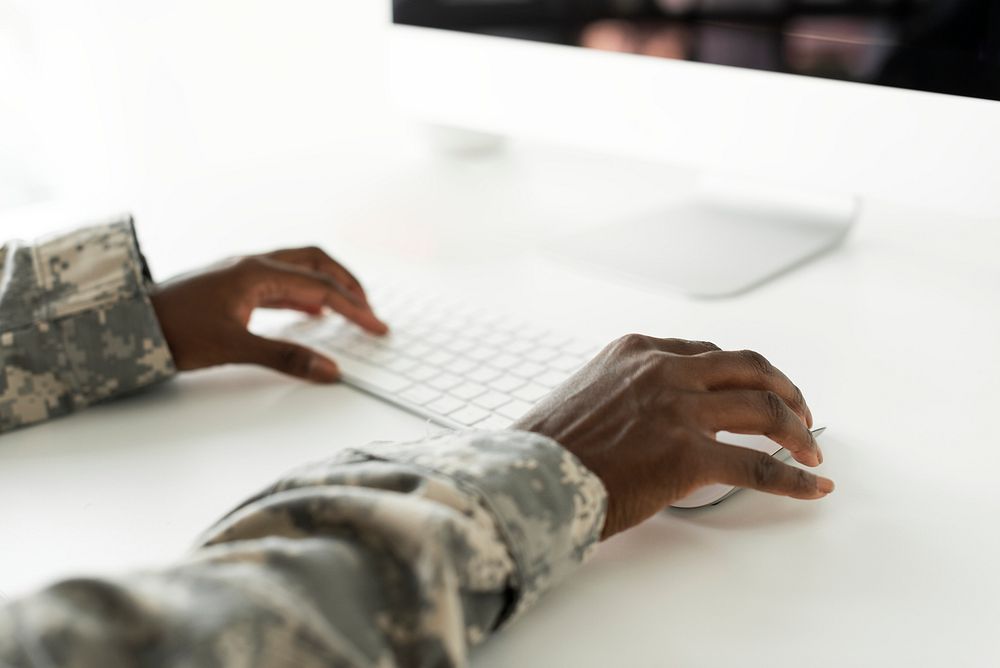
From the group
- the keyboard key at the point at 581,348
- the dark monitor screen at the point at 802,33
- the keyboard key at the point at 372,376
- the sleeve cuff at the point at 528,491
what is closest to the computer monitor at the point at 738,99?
the dark monitor screen at the point at 802,33

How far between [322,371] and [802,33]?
43cm

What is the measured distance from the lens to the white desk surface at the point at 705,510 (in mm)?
432

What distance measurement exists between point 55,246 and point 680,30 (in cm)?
51

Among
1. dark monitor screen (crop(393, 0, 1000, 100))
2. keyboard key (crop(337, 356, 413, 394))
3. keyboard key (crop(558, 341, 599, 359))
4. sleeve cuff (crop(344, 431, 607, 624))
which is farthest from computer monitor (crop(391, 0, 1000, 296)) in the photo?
sleeve cuff (crop(344, 431, 607, 624))

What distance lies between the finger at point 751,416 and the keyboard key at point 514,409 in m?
0.12

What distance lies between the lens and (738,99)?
2.52 feet

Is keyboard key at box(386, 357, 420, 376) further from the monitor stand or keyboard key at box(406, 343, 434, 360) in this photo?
the monitor stand

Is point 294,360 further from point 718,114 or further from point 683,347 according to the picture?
point 718,114

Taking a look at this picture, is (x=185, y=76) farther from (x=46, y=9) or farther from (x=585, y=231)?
(x=585, y=231)

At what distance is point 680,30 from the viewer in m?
0.79

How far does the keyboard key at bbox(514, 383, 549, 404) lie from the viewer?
1.98ft

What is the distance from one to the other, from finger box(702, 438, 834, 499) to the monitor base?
306 millimetres

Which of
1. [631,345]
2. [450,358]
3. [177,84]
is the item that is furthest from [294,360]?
[177,84]

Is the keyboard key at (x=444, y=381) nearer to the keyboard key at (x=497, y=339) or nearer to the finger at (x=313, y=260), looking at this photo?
the keyboard key at (x=497, y=339)
